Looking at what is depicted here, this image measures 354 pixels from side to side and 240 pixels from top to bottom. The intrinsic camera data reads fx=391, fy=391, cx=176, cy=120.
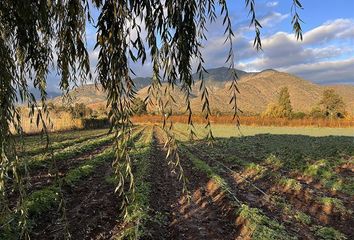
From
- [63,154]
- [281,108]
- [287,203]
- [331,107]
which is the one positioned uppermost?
[63,154]

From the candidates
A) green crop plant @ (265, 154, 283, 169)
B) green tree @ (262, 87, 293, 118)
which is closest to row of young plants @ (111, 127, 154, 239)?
green crop plant @ (265, 154, 283, 169)

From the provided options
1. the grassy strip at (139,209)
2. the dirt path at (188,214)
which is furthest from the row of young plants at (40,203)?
the dirt path at (188,214)

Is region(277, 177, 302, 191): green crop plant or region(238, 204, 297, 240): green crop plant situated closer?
region(238, 204, 297, 240): green crop plant

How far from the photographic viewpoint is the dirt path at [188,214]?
776 centimetres

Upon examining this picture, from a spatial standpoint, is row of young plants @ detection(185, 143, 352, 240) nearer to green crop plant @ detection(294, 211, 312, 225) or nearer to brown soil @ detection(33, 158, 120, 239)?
green crop plant @ detection(294, 211, 312, 225)

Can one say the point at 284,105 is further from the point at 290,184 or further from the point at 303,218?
the point at 303,218

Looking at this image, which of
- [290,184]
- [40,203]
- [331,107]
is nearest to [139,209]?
[40,203]

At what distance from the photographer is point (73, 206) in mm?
9102

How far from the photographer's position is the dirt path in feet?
25.5

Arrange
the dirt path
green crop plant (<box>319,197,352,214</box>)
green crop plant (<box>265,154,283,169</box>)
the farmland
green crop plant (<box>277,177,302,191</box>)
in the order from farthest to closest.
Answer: green crop plant (<box>265,154,283,169</box>)
green crop plant (<box>277,177,302,191</box>)
green crop plant (<box>319,197,352,214</box>)
the dirt path
the farmland

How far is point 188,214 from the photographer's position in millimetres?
9047

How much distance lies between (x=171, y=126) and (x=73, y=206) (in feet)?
26.1

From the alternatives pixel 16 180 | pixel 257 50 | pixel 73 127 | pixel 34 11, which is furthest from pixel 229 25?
pixel 73 127

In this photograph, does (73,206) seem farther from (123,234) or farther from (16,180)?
(16,180)
